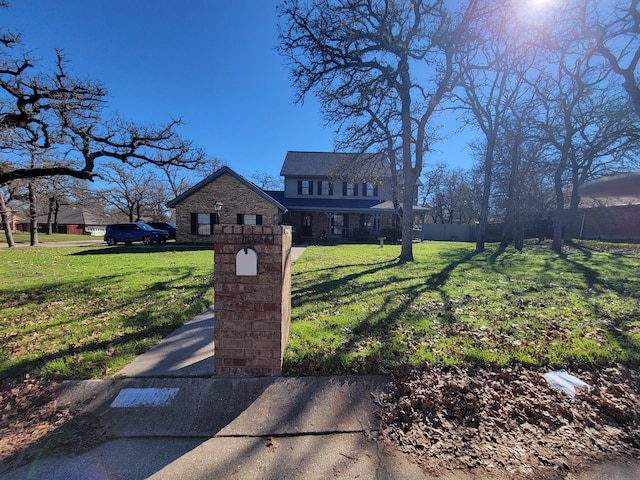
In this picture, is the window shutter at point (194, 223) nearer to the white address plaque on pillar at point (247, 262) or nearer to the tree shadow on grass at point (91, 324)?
the tree shadow on grass at point (91, 324)

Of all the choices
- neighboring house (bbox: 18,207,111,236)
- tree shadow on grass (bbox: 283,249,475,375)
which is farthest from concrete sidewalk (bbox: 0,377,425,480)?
neighboring house (bbox: 18,207,111,236)

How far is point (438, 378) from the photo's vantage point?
319 cm

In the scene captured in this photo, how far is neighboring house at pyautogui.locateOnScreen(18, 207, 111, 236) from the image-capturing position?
5825 cm

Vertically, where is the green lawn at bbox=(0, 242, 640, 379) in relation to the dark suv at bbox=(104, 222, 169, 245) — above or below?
below

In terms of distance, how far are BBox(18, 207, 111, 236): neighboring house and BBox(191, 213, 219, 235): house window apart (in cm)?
5074

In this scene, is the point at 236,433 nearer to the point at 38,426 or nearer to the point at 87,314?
the point at 38,426

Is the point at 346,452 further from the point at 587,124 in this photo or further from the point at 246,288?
the point at 587,124

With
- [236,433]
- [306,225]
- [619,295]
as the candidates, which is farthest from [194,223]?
[619,295]

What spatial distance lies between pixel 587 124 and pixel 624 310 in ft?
53.2

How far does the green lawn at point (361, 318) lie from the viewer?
3.65 metres

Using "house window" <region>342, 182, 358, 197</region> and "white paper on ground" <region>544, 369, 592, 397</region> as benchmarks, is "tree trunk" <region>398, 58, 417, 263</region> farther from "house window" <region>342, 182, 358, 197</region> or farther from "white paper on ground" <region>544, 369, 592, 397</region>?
"house window" <region>342, 182, 358, 197</region>

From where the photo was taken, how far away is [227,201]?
72.5 ft

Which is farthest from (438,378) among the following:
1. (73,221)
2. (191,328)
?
(73,221)

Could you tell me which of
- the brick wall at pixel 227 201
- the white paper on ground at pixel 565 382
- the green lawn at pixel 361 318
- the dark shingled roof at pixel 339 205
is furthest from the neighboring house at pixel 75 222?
the white paper on ground at pixel 565 382
